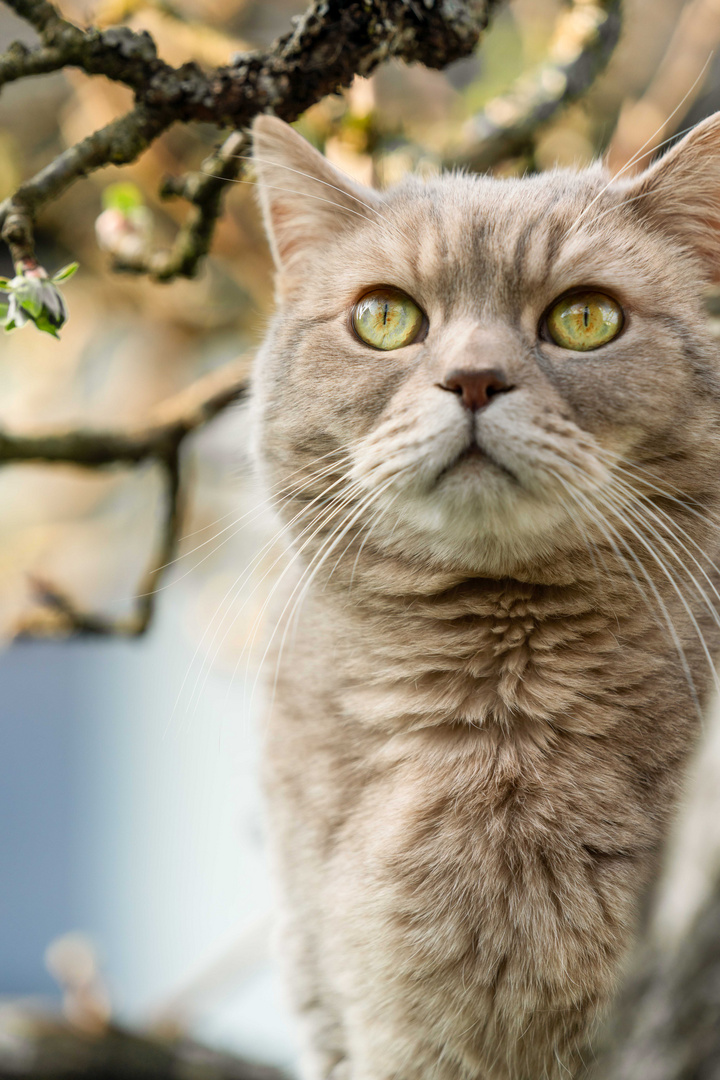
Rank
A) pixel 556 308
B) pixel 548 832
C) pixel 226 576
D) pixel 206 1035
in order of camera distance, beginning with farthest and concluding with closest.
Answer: pixel 226 576 → pixel 206 1035 → pixel 556 308 → pixel 548 832

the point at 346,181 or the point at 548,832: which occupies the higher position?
the point at 346,181

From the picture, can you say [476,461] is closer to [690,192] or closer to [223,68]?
[690,192]

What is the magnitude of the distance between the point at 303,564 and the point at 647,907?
935 mm

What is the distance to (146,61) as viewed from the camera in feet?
4.69

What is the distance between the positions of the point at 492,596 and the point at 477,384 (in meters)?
0.33

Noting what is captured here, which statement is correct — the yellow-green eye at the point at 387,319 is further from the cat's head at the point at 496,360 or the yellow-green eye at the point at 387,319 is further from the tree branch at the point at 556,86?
the tree branch at the point at 556,86

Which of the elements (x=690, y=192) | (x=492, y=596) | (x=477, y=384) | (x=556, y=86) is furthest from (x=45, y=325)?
(x=556, y=86)

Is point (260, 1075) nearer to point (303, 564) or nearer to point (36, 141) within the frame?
point (303, 564)

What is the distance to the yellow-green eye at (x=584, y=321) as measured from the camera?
52.6 inches

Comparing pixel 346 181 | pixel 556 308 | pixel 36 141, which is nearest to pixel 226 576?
pixel 36 141

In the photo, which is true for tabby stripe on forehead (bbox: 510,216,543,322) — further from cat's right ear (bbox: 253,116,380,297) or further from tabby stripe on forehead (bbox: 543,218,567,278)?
cat's right ear (bbox: 253,116,380,297)

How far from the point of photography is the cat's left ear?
4.66 feet

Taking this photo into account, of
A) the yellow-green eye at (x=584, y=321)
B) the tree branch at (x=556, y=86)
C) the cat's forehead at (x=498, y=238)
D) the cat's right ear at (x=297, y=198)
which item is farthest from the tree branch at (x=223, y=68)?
the tree branch at (x=556, y=86)

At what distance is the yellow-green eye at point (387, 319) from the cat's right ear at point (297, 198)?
0.76 ft
